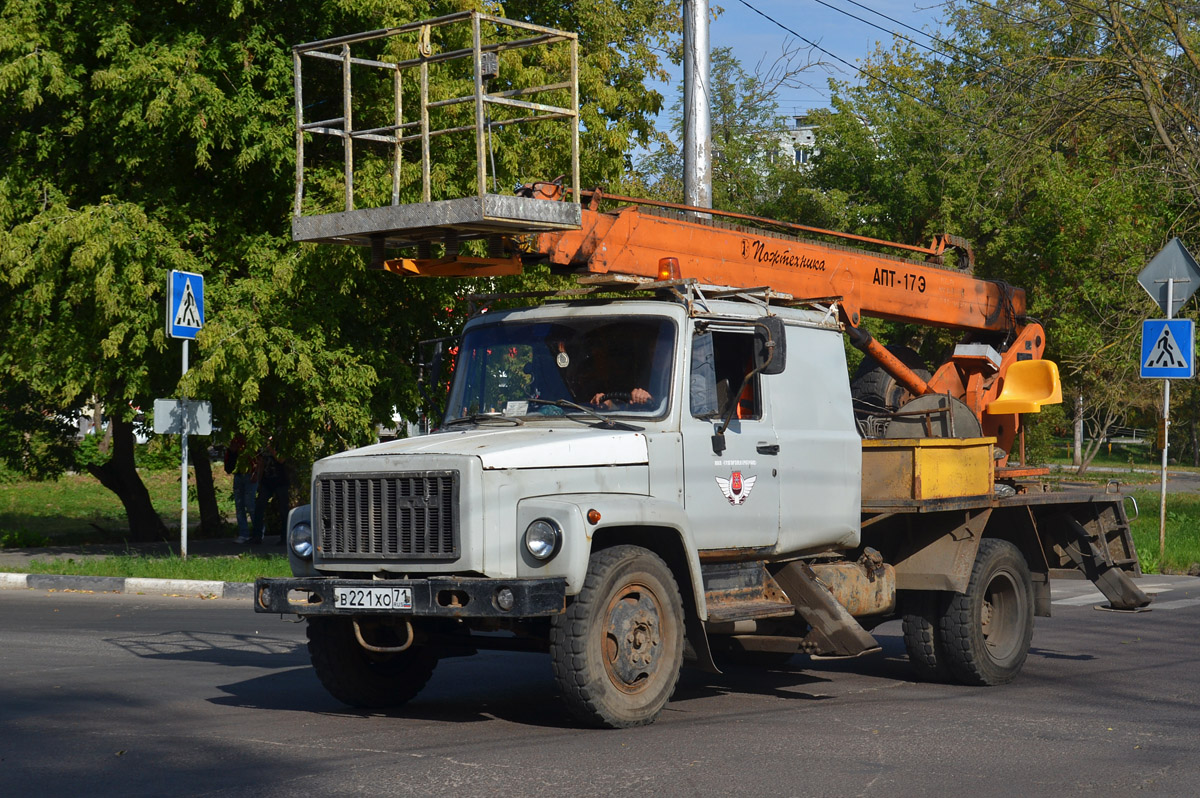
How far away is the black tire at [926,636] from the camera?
9.74 metres

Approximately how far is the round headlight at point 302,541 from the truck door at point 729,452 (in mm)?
2170

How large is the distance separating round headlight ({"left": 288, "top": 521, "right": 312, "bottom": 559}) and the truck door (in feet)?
7.12

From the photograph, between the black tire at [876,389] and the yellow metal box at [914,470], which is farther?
the black tire at [876,389]

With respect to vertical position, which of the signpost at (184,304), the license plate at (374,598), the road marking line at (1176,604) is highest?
the signpost at (184,304)

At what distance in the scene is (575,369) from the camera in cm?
831

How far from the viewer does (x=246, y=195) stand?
58.4ft

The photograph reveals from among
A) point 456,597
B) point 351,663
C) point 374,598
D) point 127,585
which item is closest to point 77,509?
point 127,585

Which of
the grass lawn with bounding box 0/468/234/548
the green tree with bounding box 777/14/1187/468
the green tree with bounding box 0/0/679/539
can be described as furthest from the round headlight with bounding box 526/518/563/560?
the grass lawn with bounding box 0/468/234/548

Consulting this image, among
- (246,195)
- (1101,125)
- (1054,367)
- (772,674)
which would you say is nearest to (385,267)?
(772,674)

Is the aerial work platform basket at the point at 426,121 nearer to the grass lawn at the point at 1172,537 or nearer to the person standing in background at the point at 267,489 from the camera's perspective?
the person standing in background at the point at 267,489

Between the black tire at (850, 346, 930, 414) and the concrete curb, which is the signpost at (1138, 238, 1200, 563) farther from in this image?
the concrete curb

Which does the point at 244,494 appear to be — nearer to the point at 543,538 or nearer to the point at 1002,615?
the point at 1002,615

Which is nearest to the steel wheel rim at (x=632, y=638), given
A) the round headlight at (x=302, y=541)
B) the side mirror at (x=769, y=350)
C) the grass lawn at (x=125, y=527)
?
the side mirror at (x=769, y=350)

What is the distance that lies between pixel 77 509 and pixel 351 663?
25816mm
